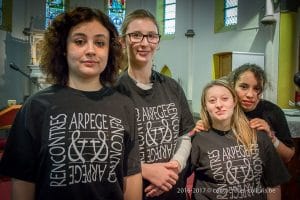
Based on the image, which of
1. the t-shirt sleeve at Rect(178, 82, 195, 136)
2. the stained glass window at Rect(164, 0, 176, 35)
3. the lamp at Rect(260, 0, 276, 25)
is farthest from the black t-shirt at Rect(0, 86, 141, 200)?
the stained glass window at Rect(164, 0, 176, 35)

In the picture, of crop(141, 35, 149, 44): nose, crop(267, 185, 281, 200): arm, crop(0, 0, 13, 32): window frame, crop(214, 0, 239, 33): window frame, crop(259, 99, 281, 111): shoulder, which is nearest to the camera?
crop(141, 35, 149, 44): nose

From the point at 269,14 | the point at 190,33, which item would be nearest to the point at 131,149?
the point at 269,14

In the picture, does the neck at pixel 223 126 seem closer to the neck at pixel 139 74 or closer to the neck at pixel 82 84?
the neck at pixel 139 74

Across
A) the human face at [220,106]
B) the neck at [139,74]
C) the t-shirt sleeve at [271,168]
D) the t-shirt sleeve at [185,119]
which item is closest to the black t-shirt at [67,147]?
the neck at [139,74]

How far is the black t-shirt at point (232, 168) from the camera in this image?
5.27 ft

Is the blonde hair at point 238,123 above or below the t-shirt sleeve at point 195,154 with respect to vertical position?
above

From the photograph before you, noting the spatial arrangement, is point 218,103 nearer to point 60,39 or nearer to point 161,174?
point 161,174

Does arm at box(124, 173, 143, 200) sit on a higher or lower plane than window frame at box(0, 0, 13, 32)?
lower

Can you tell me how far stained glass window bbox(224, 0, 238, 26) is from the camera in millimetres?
8945

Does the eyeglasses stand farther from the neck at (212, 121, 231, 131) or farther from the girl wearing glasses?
the neck at (212, 121, 231, 131)

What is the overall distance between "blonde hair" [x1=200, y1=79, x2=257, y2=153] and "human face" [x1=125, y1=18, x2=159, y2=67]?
449mm

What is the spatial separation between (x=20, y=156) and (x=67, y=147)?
18cm

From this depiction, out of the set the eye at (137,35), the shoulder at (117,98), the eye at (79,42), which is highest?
the eye at (137,35)

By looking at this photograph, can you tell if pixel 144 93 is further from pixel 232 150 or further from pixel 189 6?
pixel 189 6
